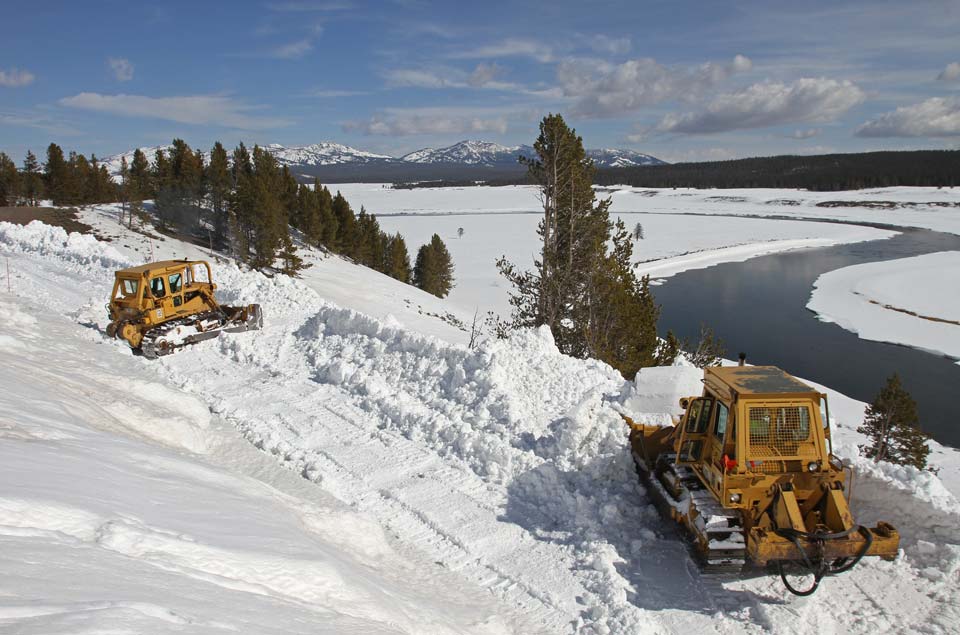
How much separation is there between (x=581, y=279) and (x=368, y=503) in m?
13.0

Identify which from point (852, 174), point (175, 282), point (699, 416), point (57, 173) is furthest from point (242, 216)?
point (852, 174)

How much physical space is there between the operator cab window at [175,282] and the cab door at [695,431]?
1263 cm

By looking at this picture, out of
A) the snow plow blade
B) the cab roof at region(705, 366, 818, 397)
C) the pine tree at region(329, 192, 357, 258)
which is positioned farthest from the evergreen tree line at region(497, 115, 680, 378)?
the pine tree at region(329, 192, 357, 258)

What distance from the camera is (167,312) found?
1463 cm

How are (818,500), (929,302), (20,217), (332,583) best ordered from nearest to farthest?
(332,583), (818,500), (20,217), (929,302)

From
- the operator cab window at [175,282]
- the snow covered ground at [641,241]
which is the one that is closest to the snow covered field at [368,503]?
the operator cab window at [175,282]

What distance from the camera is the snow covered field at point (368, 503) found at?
4168 millimetres

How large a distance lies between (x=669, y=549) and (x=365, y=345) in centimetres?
734

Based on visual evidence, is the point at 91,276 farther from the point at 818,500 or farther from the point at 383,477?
the point at 818,500

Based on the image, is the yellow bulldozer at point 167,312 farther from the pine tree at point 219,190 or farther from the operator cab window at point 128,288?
the pine tree at point 219,190

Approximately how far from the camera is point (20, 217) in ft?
116

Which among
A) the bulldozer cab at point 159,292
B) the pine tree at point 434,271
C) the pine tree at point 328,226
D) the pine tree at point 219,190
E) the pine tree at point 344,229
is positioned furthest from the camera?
the pine tree at point 344,229

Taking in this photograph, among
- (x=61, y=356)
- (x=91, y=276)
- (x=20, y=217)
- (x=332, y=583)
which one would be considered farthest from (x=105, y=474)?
(x=20, y=217)

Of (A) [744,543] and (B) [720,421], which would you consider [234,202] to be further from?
(A) [744,543]
